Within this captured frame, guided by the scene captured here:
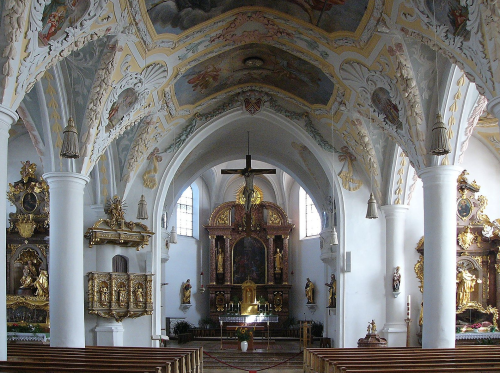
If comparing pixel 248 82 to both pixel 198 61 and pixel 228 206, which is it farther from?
pixel 228 206

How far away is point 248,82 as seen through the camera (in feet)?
53.8

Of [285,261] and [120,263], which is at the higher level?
[120,263]

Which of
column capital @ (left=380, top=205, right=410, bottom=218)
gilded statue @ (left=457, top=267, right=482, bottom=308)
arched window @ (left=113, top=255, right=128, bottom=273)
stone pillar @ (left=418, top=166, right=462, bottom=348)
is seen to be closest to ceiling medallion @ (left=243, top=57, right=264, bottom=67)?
column capital @ (left=380, top=205, right=410, bottom=218)

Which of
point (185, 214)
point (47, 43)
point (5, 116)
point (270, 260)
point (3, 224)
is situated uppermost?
point (47, 43)

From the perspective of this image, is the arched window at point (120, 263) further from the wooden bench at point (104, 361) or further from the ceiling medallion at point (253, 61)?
the ceiling medallion at point (253, 61)

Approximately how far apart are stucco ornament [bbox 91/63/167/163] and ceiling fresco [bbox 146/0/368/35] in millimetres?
1073

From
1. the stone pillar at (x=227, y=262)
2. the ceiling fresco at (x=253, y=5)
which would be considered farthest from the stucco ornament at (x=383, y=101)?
the stone pillar at (x=227, y=262)

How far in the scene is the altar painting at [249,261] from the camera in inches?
1063

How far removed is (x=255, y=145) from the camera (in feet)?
66.2

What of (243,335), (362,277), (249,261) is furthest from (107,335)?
(249,261)

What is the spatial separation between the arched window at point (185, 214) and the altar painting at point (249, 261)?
2256mm

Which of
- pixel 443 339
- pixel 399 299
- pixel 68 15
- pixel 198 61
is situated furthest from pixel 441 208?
pixel 68 15

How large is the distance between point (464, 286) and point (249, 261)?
1315 cm

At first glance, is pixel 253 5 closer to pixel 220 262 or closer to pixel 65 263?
pixel 65 263
